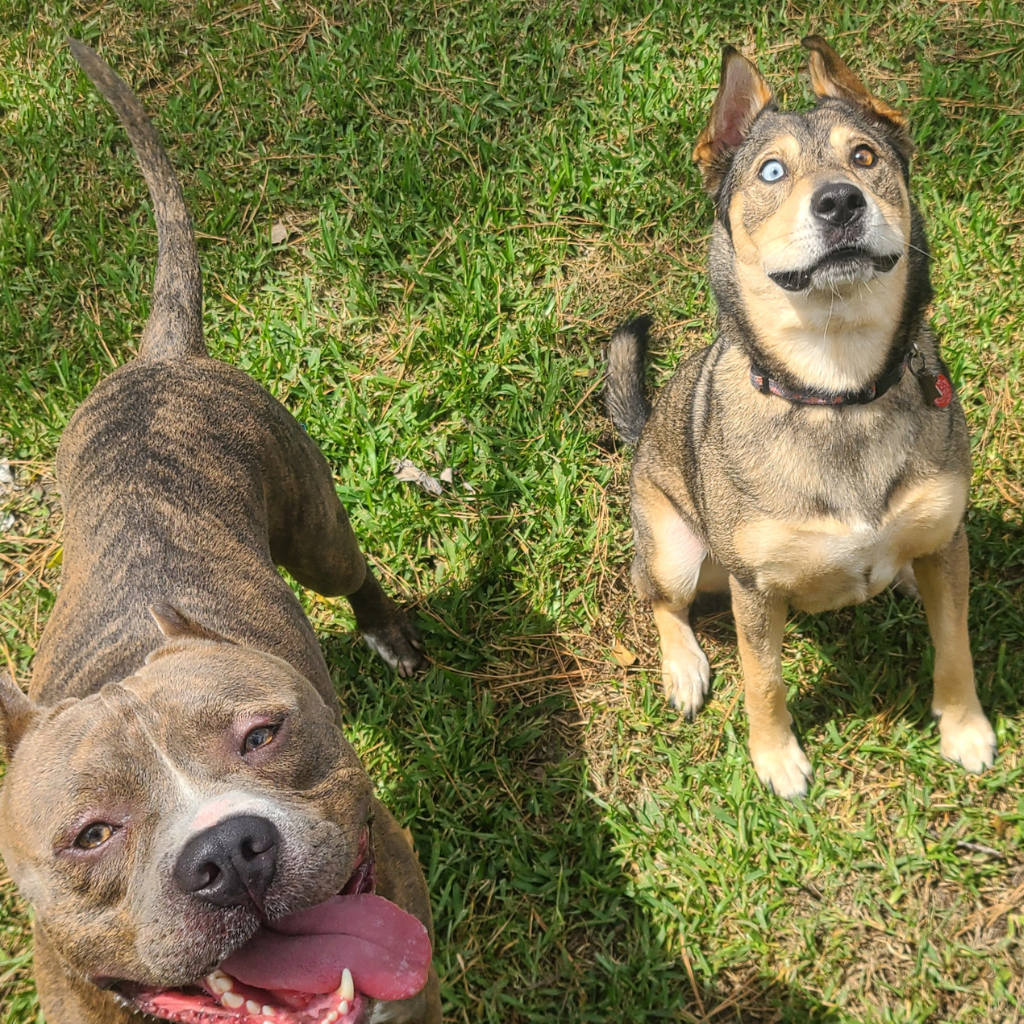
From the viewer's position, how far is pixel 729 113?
3230 mm

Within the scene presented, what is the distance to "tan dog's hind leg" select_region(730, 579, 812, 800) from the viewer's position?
3.31m

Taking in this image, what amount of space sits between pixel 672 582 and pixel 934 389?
127cm

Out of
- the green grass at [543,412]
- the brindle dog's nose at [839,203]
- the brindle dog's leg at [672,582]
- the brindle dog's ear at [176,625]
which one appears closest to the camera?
the brindle dog's ear at [176,625]

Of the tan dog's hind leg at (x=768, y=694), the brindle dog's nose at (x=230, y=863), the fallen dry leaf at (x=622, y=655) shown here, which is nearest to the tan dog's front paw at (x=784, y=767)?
the tan dog's hind leg at (x=768, y=694)

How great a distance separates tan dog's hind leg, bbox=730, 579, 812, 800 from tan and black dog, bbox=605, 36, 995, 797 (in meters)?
0.01

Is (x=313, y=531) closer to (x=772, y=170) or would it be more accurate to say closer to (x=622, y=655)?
(x=622, y=655)

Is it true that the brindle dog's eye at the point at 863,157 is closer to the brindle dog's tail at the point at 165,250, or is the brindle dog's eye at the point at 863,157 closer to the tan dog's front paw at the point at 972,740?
the tan dog's front paw at the point at 972,740

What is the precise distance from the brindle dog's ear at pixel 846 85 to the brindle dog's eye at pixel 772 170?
0.39 metres

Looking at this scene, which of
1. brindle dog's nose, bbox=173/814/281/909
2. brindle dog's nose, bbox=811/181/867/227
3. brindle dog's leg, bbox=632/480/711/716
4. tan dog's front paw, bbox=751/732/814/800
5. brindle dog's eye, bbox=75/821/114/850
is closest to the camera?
brindle dog's nose, bbox=173/814/281/909

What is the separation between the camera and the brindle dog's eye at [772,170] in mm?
2955

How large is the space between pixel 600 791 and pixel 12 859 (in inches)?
89.2

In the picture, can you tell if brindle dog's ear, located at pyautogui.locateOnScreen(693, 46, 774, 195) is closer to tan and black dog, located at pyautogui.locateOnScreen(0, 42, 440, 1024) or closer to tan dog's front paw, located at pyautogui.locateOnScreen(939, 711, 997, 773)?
tan and black dog, located at pyautogui.locateOnScreen(0, 42, 440, 1024)

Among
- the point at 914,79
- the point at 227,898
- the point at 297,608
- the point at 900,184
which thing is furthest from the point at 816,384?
the point at 914,79

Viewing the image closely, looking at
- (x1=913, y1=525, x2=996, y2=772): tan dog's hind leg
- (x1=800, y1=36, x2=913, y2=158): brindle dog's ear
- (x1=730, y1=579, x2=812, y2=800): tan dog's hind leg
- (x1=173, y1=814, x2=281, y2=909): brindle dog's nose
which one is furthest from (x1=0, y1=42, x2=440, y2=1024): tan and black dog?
(x1=800, y1=36, x2=913, y2=158): brindle dog's ear
